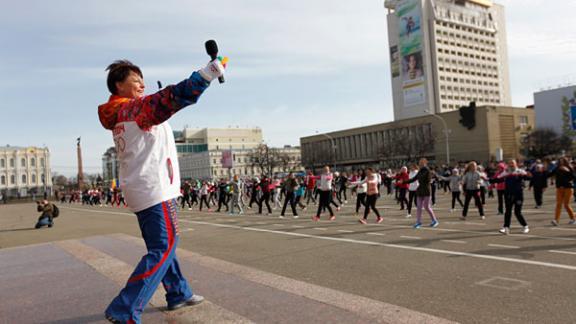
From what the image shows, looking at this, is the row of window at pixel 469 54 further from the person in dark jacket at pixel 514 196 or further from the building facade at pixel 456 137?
the person in dark jacket at pixel 514 196

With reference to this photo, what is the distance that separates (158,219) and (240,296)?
152 centimetres

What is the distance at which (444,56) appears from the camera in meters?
122

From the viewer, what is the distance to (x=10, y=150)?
124750 millimetres

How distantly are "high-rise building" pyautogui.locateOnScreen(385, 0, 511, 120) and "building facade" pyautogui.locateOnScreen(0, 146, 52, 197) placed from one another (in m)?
94.0

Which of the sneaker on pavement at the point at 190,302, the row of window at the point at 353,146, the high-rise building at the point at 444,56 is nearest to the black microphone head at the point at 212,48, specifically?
the sneaker on pavement at the point at 190,302

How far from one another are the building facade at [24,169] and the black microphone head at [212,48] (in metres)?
132

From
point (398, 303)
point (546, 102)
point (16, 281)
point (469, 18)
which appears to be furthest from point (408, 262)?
point (469, 18)

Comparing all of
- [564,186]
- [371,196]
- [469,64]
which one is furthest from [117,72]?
[469,64]

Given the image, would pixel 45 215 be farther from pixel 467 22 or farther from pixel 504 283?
pixel 467 22

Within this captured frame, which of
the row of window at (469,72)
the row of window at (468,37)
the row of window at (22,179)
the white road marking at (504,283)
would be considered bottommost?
the white road marking at (504,283)

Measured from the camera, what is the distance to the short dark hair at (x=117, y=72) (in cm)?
362

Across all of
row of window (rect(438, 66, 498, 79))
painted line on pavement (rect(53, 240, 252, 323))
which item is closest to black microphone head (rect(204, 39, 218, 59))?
painted line on pavement (rect(53, 240, 252, 323))

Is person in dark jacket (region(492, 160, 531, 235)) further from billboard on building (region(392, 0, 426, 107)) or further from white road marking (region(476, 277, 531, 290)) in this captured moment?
billboard on building (region(392, 0, 426, 107))

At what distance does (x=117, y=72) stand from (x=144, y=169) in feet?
2.58
